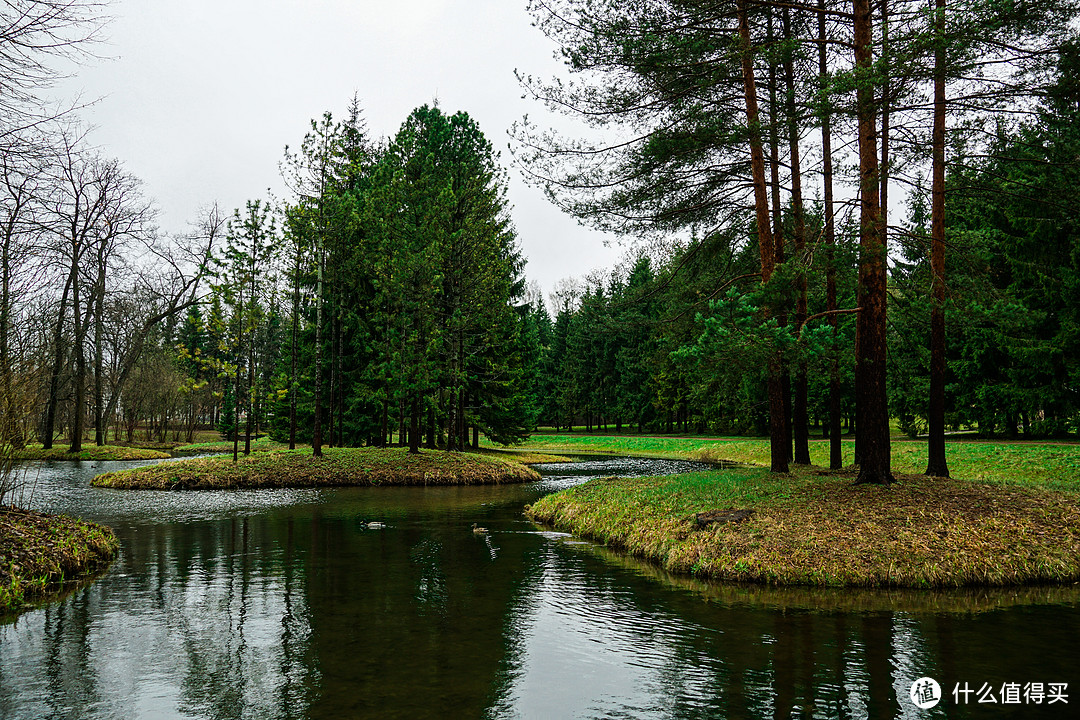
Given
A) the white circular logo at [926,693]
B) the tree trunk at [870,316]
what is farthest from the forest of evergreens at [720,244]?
the white circular logo at [926,693]

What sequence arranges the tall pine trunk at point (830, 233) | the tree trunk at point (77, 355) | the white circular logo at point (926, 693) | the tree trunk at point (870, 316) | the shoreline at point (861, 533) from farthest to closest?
the tree trunk at point (77, 355), the tall pine trunk at point (830, 233), the tree trunk at point (870, 316), the shoreline at point (861, 533), the white circular logo at point (926, 693)

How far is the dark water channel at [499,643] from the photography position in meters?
5.40

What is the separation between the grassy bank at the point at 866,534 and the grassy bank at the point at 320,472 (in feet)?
41.6

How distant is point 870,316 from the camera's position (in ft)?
38.8

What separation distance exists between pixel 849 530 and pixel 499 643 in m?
5.89

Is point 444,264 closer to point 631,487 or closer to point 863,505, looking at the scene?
point 631,487

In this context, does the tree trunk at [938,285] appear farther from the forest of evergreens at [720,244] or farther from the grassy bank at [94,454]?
the grassy bank at [94,454]

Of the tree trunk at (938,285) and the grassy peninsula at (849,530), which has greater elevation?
the tree trunk at (938,285)

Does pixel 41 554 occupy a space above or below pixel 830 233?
below

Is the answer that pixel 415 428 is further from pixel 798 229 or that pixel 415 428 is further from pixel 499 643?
pixel 499 643

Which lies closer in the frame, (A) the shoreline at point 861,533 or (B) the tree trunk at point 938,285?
(A) the shoreline at point 861,533

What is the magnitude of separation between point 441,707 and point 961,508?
359 inches

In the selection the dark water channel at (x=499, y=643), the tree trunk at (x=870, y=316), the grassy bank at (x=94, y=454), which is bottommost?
the grassy bank at (x=94, y=454)

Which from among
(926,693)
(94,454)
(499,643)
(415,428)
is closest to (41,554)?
(499,643)
